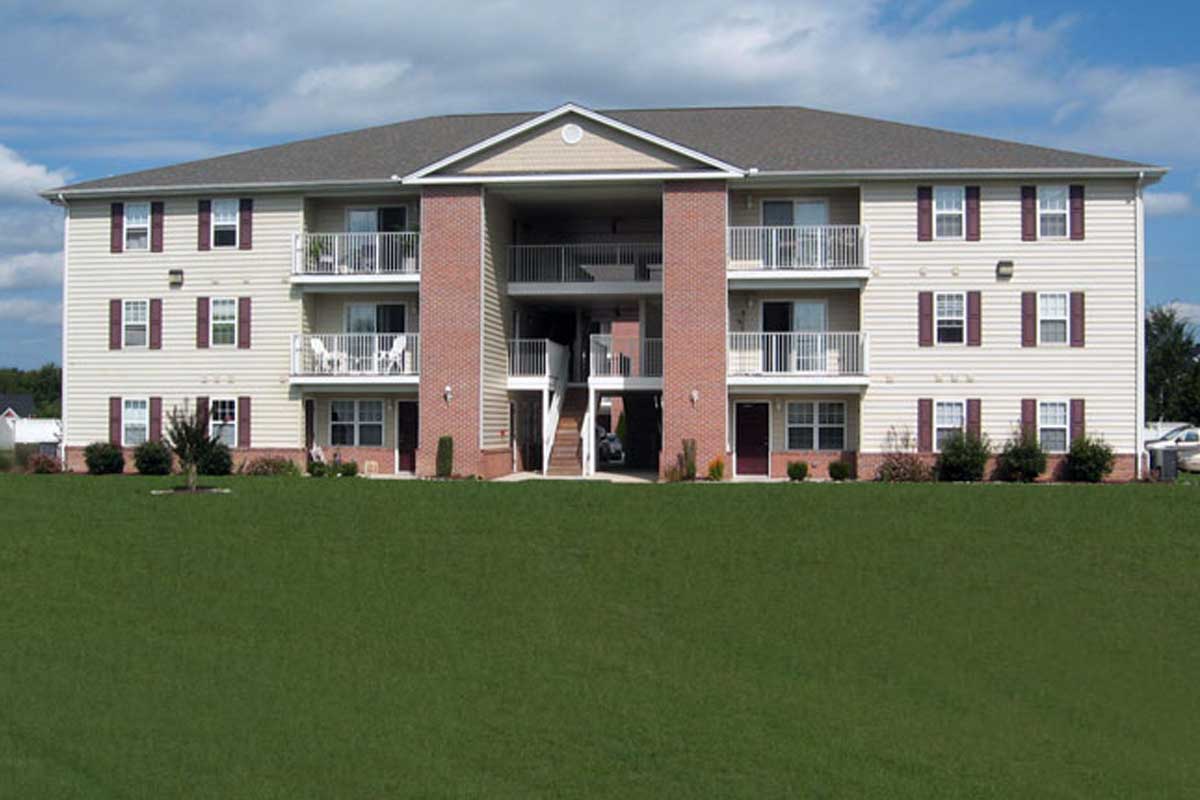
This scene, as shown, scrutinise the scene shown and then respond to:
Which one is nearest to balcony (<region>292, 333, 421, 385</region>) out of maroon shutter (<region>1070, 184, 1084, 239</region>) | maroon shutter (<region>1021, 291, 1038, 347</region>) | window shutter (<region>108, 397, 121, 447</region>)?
window shutter (<region>108, 397, 121, 447</region>)

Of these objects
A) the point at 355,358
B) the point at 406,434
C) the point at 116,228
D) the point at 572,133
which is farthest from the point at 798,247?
the point at 116,228

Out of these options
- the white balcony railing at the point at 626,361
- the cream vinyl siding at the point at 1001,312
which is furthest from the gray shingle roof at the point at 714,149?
the white balcony railing at the point at 626,361

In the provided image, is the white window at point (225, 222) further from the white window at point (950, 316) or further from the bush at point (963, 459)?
the bush at point (963, 459)

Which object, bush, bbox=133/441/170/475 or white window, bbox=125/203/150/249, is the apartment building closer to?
white window, bbox=125/203/150/249

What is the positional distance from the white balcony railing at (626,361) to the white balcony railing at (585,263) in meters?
1.79

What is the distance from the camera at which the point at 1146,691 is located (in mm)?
10508

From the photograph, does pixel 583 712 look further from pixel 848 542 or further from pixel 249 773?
pixel 848 542

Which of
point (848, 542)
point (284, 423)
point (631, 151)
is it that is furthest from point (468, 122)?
point (848, 542)

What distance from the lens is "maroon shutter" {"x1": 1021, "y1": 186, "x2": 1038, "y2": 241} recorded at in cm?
2936

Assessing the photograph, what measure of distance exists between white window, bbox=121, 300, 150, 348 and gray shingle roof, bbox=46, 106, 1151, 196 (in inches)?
124

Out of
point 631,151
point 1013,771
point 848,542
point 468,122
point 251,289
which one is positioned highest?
point 468,122

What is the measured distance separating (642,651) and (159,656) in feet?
15.0

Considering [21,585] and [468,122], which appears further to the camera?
[468,122]

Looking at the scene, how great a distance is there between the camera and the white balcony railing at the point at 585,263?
3181cm
